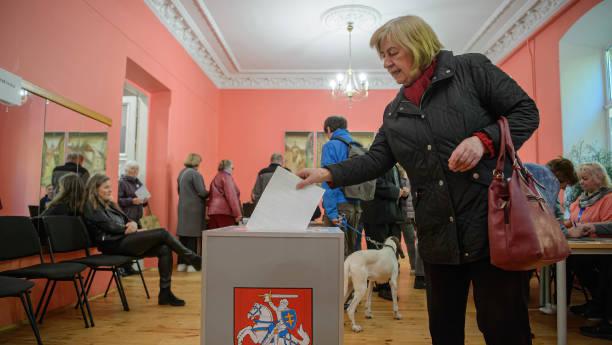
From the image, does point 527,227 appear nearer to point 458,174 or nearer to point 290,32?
point 458,174

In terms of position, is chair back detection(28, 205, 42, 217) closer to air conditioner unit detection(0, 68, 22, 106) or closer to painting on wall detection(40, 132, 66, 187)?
painting on wall detection(40, 132, 66, 187)

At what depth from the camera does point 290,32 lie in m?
6.18

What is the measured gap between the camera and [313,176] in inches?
52.2

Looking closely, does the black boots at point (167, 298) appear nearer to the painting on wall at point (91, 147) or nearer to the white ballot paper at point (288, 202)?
the painting on wall at point (91, 147)

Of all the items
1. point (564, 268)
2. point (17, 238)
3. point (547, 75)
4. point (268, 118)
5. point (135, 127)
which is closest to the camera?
point (564, 268)

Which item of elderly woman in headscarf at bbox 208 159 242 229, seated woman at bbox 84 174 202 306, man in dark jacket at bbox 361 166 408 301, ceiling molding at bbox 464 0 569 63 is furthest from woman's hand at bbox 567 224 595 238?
elderly woman in headscarf at bbox 208 159 242 229

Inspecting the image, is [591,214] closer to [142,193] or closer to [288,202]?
[288,202]

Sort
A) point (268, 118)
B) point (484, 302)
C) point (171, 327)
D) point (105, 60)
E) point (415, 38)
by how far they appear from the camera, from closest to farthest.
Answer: point (484, 302) → point (415, 38) → point (171, 327) → point (105, 60) → point (268, 118)

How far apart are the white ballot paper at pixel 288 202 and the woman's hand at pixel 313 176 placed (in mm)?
17

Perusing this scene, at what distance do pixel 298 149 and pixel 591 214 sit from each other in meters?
5.32

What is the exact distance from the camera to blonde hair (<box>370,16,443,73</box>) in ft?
3.86

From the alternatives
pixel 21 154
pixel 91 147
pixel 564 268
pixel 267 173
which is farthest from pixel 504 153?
pixel 267 173

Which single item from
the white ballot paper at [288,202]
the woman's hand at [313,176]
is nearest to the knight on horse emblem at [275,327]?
the white ballot paper at [288,202]

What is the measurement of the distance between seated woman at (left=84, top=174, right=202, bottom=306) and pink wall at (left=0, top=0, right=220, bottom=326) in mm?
515
